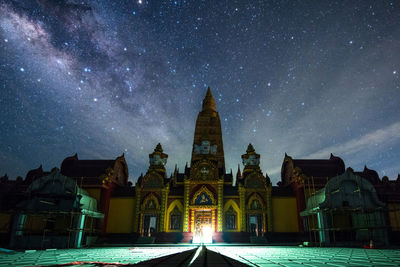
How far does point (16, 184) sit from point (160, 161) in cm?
1778

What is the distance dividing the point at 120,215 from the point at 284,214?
62.5ft

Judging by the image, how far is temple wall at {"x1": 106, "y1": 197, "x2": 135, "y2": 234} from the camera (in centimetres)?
2847

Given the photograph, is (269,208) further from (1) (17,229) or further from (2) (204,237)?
(1) (17,229)

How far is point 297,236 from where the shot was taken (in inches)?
1030

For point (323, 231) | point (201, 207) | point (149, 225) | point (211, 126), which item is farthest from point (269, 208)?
point (211, 126)

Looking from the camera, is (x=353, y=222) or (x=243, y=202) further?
(x=243, y=202)

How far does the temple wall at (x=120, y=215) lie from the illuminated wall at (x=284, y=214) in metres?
16.5

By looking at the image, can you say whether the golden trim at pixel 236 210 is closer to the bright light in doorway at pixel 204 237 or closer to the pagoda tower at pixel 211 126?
the bright light in doorway at pixel 204 237

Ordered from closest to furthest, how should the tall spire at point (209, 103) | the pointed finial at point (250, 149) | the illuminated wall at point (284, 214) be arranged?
the illuminated wall at point (284, 214), the pointed finial at point (250, 149), the tall spire at point (209, 103)

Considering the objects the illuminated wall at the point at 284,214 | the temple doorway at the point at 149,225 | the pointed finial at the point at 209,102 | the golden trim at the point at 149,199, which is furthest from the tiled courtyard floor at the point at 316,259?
the pointed finial at the point at 209,102

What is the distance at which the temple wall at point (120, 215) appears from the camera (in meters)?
28.5

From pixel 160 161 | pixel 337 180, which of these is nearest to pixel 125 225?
pixel 160 161

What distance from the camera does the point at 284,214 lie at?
91.2ft

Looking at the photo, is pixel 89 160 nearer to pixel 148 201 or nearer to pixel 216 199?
pixel 148 201
